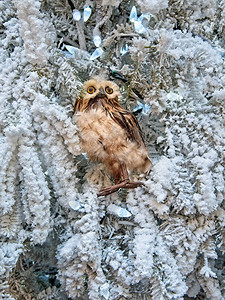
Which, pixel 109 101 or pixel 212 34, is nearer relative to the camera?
pixel 109 101

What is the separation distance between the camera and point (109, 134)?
2.17 feet

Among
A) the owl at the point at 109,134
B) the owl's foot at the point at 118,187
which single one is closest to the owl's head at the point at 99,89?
the owl at the point at 109,134

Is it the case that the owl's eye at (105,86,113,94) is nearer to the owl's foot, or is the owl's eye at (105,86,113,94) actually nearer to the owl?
the owl

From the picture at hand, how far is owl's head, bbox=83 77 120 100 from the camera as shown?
0.68 meters

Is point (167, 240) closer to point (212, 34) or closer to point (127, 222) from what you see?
point (127, 222)

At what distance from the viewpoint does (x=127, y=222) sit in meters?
0.68

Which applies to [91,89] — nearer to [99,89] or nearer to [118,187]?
[99,89]

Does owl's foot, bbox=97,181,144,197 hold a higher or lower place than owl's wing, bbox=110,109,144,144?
lower

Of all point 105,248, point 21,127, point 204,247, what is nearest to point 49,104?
point 21,127

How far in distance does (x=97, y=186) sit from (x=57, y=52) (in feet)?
0.91

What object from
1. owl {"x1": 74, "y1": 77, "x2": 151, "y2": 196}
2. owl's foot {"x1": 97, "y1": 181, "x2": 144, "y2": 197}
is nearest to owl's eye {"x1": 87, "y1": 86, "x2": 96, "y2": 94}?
owl {"x1": 74, "y1": 77, "x2": 151, "y2": 196}

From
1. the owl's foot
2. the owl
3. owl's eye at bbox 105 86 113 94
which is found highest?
owl's eye at bbox 105 86 113 94

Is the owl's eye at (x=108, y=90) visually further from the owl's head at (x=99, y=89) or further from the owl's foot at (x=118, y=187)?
the owl's foot at (x=118, y=187)

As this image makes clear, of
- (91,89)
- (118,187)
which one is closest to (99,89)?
(91,89)
